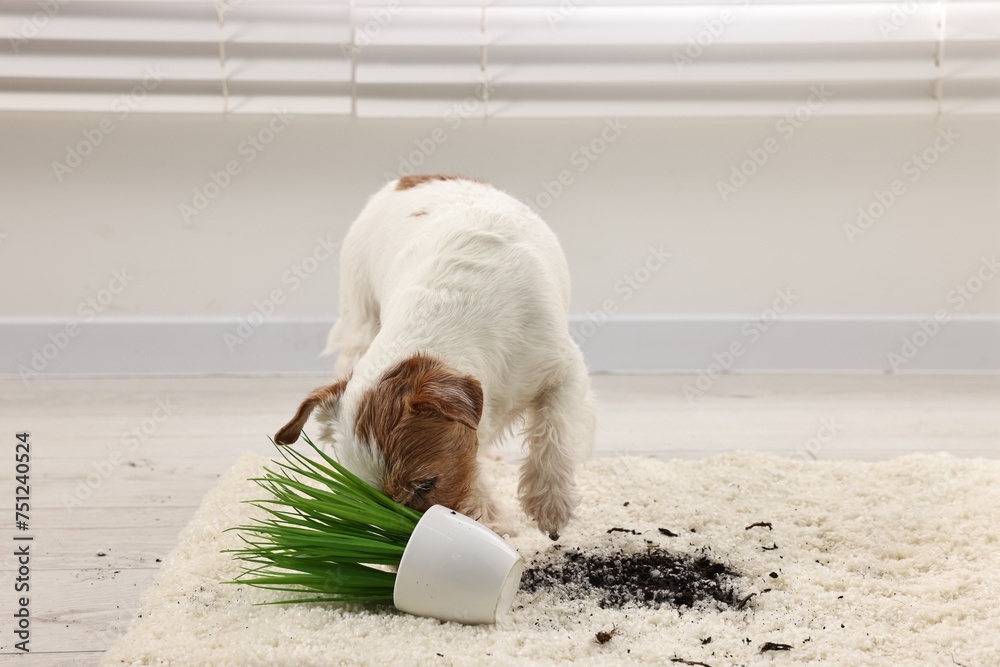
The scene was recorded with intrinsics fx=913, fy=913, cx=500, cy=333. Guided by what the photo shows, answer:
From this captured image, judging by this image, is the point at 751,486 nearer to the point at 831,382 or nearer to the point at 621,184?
the point at 831,382

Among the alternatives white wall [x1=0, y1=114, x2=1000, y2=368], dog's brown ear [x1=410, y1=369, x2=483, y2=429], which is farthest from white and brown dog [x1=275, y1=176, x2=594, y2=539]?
white wall [x1=0, y1=114, x2=1000, y2=368]

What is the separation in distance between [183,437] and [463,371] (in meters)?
1.64

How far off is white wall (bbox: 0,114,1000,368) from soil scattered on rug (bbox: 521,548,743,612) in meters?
2.04

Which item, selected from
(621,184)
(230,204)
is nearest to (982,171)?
(621,184)

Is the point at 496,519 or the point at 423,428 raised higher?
the point at 423,428

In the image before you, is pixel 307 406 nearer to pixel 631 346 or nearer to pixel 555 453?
pixel 555 453

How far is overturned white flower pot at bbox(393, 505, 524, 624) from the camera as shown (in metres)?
1.56

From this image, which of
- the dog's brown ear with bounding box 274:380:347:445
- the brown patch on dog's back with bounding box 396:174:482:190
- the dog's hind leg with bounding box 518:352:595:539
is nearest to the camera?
the dog's brown ear with bounding box 274:380:347:445

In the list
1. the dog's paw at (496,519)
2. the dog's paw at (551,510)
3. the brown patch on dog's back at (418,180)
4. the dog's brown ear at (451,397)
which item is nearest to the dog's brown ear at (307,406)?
the dog's brown ear at (451,397)

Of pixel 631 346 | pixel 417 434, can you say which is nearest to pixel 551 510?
pixel 417 434

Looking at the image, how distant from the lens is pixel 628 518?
2.22 meters

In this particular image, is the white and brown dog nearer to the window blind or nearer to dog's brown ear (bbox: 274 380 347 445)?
dog's brown ear (bbox: 274 380 347 445)

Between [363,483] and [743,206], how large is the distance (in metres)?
2.69

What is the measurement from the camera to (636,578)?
186 centimetres
